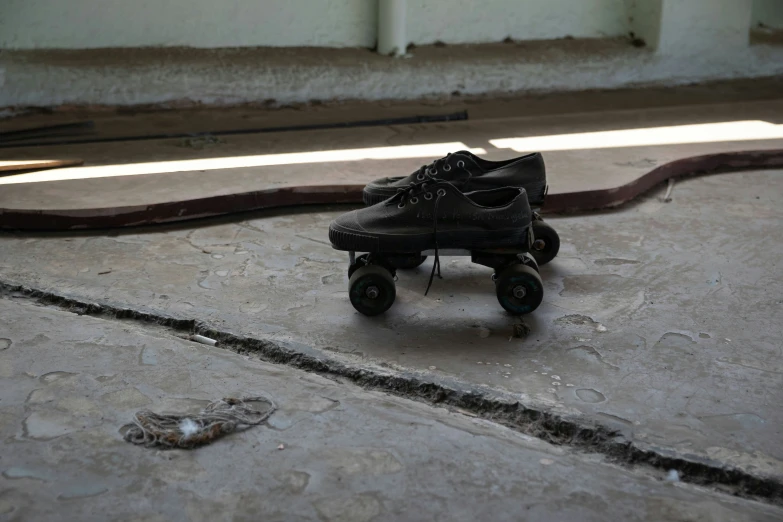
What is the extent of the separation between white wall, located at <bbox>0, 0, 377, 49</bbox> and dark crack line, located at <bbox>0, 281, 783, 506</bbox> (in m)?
3.38

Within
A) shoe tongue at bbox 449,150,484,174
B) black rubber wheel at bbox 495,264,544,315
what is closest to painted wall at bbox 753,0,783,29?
shoe tongue at bbox 449,150,484,174

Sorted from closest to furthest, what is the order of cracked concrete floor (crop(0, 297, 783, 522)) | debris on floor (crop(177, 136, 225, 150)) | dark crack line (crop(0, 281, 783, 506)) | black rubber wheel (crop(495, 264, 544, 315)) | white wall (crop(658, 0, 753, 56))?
cracked concrete floor (crop(0, 297, 783, 522))
dark crack line (crop(0, 281, 783, 506))
black rubber wheel (crop(495, 264, 544, 315))
debris on floor (crop(177, 136, 225, 150))
white wall (crop(658, 0, 753, 56))

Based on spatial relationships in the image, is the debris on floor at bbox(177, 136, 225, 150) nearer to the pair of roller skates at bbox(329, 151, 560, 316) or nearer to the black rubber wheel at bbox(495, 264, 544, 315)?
the pair of roller skates at bbox(329, 151, 560, 316)

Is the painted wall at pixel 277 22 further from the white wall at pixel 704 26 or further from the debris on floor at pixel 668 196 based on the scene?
the debris on floor at pixel 668 196

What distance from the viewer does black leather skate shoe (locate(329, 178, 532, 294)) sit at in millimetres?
2770

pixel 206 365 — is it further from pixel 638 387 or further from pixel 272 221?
pixel 272 221

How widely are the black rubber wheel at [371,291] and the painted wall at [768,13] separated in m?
6.33

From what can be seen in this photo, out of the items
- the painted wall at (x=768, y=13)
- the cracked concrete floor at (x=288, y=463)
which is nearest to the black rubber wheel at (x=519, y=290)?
the cracked concrete floor at (x=288, y=463)

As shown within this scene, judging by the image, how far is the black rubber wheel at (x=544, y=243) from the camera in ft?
10.7

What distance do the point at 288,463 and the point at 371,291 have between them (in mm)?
905

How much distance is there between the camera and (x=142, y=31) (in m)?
5.89

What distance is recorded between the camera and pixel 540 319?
2793 millimetres

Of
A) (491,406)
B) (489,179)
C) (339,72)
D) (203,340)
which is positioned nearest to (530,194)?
(489,179)

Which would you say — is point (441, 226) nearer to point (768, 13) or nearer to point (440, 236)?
point (440, 236)
